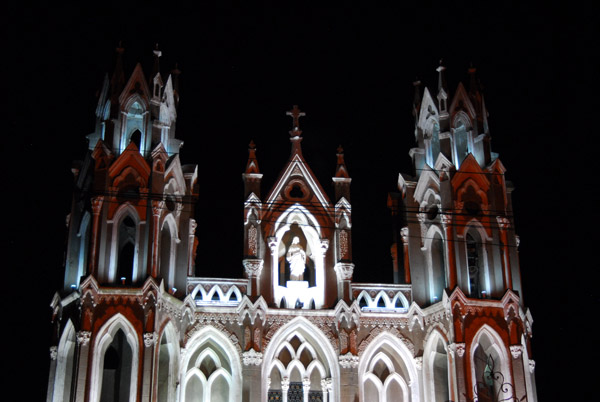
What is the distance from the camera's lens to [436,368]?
33281mm

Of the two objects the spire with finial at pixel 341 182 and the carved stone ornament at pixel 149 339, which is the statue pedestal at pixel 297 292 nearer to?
the spire with finial at pixel 341 182

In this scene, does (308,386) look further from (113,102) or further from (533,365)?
(113,102)

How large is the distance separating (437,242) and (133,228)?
1197 cm

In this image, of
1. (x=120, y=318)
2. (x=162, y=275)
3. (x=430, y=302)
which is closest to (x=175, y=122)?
(x=162, y=275)

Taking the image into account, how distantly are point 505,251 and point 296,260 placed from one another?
798cm

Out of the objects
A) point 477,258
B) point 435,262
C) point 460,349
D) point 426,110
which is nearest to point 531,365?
point 460,349

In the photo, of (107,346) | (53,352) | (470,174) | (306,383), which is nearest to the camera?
(107,346)

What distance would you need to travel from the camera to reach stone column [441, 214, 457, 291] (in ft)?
105

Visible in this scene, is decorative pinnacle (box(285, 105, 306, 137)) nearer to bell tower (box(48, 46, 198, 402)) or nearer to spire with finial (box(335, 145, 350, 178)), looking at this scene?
spire with finial (box(335, 145, 350, 178))

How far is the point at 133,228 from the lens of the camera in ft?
114

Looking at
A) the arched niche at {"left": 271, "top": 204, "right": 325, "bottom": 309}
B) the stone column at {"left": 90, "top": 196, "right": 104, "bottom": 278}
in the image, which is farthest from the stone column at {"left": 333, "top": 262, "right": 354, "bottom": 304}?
the stone column at {"left": 90, "top": 196, "right": 104, "bottom": 278}

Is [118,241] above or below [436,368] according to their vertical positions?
above

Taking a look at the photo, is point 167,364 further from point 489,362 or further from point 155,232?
point 489,362

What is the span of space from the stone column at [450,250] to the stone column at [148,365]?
1069 cm
